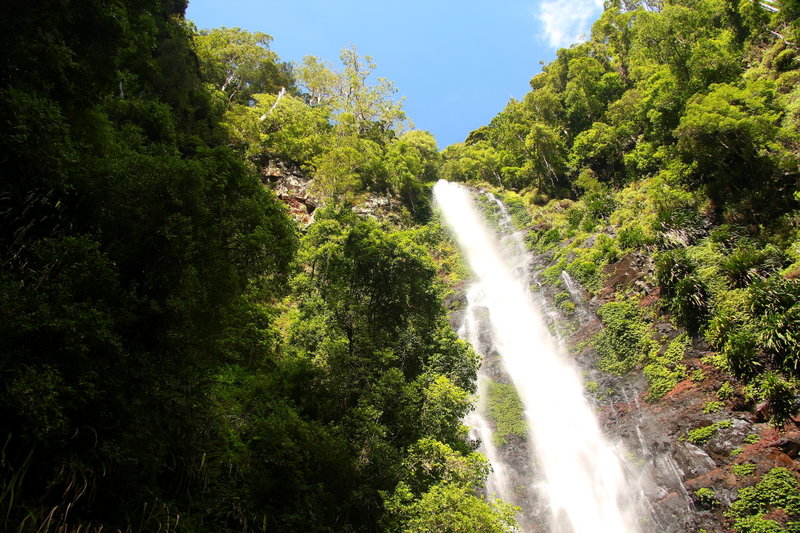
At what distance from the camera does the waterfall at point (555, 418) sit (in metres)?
14.1

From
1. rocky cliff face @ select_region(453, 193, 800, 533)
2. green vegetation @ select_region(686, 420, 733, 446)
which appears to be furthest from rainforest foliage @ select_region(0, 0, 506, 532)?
green vegetation @ select_region(686, 420, 733, 446)

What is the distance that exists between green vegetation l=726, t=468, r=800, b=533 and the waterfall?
10.2 ft

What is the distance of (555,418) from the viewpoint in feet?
58.7

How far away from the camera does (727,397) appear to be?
42.9ft

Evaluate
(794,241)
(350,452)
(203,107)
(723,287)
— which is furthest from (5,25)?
(794,241)

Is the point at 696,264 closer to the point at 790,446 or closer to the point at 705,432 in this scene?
the point at 705,432

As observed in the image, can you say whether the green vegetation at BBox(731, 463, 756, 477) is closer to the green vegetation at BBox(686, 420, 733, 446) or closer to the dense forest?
the dense forest

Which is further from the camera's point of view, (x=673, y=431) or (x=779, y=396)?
(x=673, y=431)

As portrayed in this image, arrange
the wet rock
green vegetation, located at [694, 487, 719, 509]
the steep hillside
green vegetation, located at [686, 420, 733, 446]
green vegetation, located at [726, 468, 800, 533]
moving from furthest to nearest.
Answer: green vegetation, located at [686, 420, 733, 446] < the steep hillside < green vegetation, located at [694, 487, 719, 509] < the wet rock < green vegetation, located at [726, 468, 800, 533]

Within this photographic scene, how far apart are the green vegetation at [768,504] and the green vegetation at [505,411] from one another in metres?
7.59

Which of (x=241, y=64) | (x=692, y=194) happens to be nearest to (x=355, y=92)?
(x=241, y=64)

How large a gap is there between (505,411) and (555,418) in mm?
2056

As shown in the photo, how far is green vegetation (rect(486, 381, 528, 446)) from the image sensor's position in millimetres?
17750

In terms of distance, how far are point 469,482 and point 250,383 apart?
5.89m
